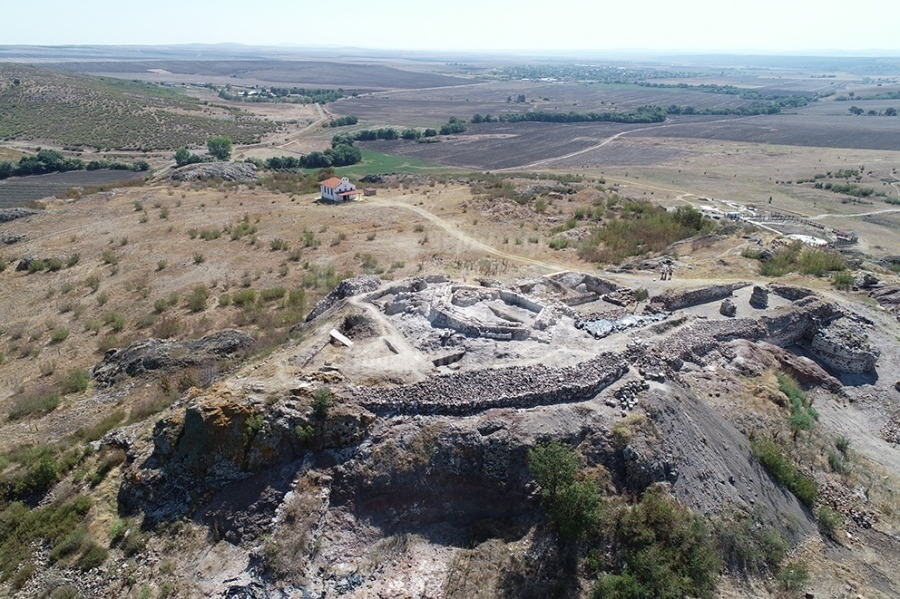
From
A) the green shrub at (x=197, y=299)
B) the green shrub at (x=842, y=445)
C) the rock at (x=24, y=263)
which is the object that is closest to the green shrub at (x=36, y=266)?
the rock at (x=24, y=263)

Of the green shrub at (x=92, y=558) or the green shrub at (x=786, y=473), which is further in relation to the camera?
the green shrub at (x=786, y=473)

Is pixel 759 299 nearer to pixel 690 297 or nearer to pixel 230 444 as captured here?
pixel 690 297

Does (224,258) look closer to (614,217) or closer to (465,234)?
(465,234)

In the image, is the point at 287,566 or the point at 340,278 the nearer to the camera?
the point at 287,566

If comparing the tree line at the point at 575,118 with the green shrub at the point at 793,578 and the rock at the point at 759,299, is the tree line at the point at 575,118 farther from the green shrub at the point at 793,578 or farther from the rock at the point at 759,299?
the green shrub at the point at 793,578

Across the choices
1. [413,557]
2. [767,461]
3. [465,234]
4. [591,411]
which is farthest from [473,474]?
[465,234]

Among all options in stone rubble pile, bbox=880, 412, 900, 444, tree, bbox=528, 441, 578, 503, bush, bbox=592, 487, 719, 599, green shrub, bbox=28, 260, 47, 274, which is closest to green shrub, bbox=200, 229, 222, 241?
green shrub, bbox=28, 260, 47, 274
